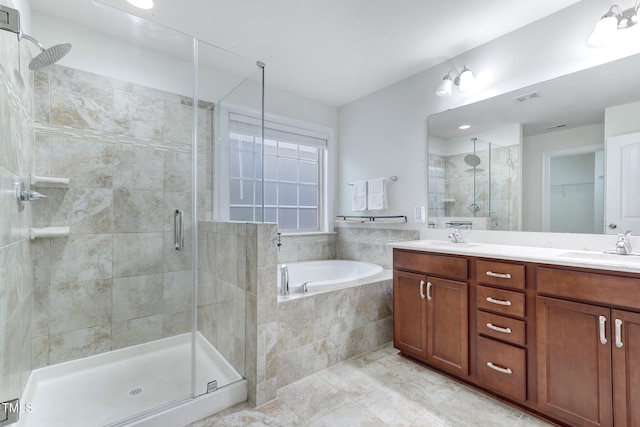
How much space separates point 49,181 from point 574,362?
10.4 feet

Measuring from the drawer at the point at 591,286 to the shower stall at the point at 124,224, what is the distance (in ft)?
5.70

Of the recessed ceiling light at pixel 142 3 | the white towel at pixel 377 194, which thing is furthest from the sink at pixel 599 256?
the recessed ceiling light at pixel 142 3

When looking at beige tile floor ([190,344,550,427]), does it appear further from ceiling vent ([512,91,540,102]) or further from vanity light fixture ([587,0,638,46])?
vanity light fixture ([587,0,638,46])

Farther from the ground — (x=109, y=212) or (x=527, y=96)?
(x=527, y=96)

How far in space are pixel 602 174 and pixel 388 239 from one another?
1.71 meters

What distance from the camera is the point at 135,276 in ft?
6.93

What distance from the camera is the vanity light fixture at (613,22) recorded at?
5.34 feet

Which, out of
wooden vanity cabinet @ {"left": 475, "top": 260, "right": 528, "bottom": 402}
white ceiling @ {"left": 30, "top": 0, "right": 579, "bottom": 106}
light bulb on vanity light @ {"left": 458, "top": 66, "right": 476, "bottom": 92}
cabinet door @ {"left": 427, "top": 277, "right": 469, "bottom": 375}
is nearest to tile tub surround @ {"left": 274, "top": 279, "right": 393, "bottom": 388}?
cabinet door @ {"left": 427, "top": 277, "right": 469, "bottom": 375}

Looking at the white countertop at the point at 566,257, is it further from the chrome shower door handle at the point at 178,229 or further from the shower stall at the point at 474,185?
the chrome shower door handle at the point at 178,229

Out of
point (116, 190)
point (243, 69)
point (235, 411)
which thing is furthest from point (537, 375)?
point (116, 190)

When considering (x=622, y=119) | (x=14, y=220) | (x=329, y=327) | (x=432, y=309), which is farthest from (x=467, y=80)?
(x=14, y=220)

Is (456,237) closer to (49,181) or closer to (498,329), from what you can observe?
(498,329)

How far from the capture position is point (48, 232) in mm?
1824

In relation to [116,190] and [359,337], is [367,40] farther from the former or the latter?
[359,337]
